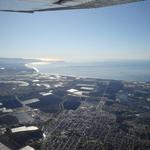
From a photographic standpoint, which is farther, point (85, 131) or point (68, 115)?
point (68, 115)

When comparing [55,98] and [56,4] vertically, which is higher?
[56,4]

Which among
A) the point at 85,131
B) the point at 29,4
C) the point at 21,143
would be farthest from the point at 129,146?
the point at 29,4

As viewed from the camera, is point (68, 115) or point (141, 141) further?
point (68, 115)

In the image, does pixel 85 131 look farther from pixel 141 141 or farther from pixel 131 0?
pixel 131 0

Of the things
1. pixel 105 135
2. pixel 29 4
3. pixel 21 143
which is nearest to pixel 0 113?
pixel 21 143

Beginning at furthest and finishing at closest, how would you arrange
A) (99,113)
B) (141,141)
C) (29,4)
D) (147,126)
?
(99,113)
(147,126)
(141,141)
(29,4)

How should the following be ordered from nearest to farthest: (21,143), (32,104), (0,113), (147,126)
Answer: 1. (21,143)
2. (147,126)
3. (0,113)
4. (32,104)

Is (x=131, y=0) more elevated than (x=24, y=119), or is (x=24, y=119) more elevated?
(x=131, y=0)

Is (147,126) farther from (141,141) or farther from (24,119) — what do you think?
(24,119)

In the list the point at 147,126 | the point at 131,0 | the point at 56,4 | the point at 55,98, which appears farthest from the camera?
the point at 55,98
